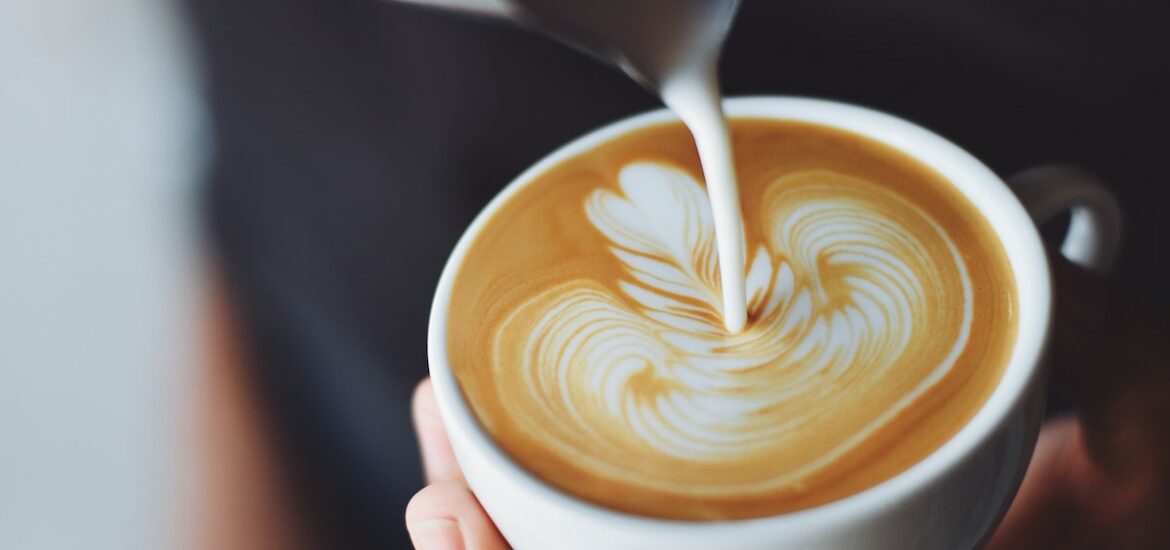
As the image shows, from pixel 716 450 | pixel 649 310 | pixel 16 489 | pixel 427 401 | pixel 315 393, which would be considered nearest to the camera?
pixel 716 450

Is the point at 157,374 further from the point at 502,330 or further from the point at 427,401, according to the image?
the point at 502,330

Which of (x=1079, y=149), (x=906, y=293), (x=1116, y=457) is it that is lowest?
(x=1116, y=457)

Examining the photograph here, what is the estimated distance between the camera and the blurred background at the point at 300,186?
1.17 meters

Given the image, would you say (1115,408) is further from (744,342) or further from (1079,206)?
(744,342)

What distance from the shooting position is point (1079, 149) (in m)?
1.23

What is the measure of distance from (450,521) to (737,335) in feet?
0.81

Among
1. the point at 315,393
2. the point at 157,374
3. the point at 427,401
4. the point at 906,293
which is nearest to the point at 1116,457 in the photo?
the point at 906,293

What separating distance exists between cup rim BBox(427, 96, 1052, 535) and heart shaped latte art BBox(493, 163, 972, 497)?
31 millimetres

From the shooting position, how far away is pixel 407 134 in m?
1.32

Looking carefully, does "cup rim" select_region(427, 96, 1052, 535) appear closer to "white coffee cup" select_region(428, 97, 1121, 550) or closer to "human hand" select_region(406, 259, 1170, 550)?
"white coffee cup" select_region(428, 97, 1121, 550)

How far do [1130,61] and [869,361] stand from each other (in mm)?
733

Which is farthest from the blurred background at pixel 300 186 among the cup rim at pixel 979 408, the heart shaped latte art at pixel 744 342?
the heart shaped latte art at pixel 744 342

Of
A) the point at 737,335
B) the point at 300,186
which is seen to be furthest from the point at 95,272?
the point at 737,335

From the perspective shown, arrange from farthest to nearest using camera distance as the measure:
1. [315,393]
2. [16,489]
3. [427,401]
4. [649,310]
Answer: [315,393] < [16,489] < [427,401] < [649,310]
